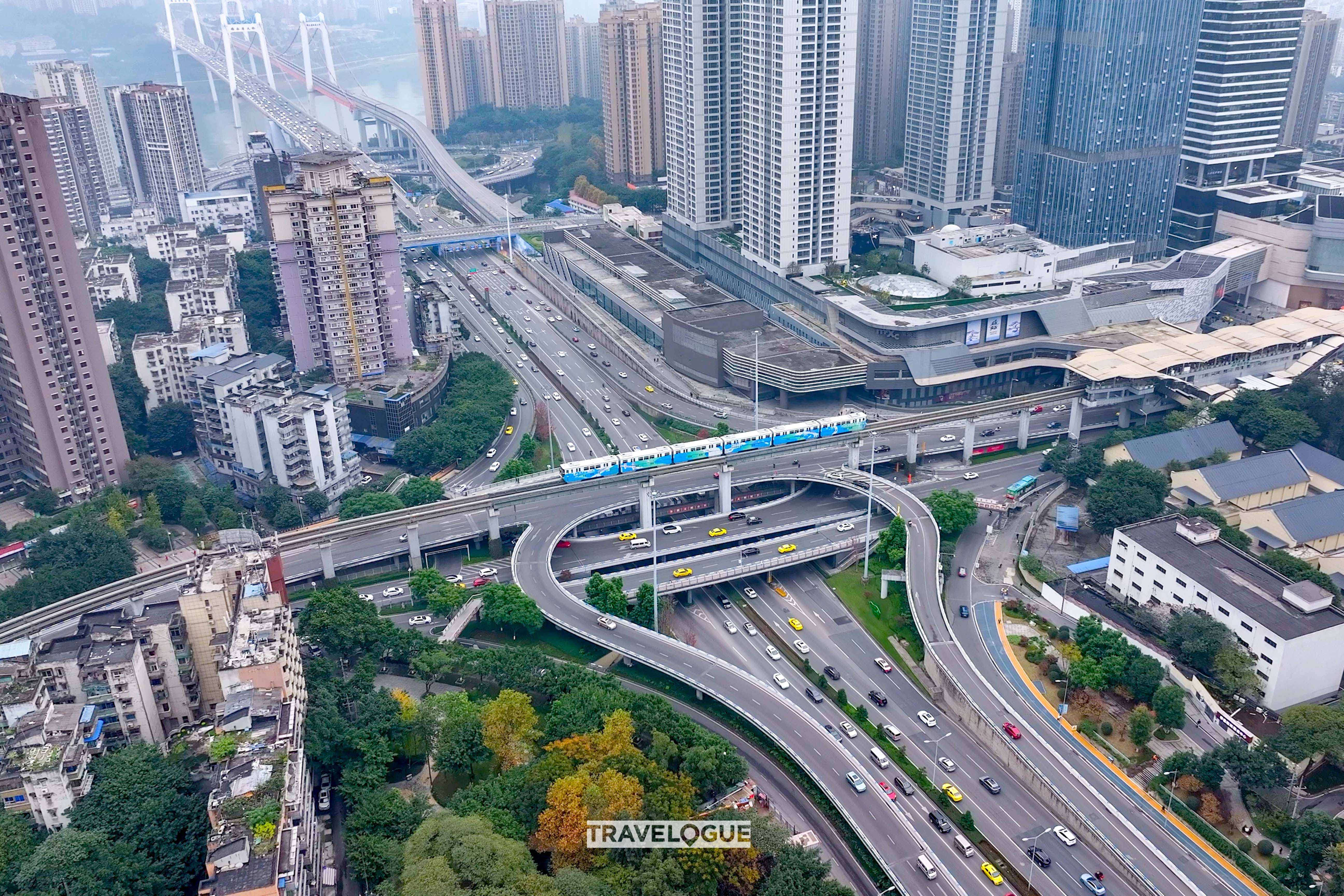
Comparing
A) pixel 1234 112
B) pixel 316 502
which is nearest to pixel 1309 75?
pixel 1234 112

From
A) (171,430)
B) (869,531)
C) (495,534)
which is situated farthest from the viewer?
(171,430)

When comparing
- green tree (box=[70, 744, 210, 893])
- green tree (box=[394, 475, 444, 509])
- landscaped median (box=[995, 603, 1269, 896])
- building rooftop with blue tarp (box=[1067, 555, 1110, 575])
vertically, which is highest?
green tree (box=[70, 744, 210, 893])

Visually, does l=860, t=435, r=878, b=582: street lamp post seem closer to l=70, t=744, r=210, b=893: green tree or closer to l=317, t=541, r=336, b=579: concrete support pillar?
l=317, t=541, r=336, b=579: concrete support pillar

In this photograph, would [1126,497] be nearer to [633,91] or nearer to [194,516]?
[194,516]

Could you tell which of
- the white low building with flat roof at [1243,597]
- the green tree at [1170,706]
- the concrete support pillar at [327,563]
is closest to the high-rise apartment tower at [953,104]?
the white low building with flat roof at [1243,597]

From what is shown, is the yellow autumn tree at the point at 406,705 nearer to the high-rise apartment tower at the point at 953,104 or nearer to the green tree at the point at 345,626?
the green tree at the point at 345,626

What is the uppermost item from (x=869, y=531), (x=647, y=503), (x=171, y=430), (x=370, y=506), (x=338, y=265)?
(x=338, y=265)

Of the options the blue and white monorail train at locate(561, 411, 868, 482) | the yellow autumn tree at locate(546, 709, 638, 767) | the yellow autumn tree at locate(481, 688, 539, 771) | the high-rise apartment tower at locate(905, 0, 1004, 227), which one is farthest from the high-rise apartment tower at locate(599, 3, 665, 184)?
the yellow autumn tree at locate(546, 709, 638, 767)
